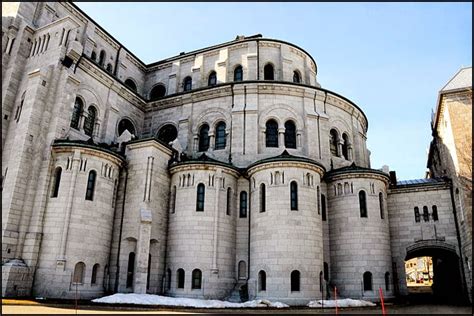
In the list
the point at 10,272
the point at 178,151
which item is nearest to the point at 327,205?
the point at 178,151

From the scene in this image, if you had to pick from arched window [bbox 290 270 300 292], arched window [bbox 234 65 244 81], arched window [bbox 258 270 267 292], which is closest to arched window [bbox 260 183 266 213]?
arched window [bbox 258 270 267 292]

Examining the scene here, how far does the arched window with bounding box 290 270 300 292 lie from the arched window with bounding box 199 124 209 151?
12786mm

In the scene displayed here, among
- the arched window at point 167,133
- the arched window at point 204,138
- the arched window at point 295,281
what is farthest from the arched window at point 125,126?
the arched window at point 295,281

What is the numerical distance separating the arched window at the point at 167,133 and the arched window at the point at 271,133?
8.43 metres

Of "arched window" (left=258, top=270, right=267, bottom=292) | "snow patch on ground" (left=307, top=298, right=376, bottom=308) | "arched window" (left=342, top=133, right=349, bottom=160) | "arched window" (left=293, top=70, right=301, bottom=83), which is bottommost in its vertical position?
"snow patch on ground" (left=307, top=298, right=376, bottom=308)

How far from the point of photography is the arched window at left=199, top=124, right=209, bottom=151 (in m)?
30.1

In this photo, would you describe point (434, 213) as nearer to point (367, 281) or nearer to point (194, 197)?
point (367, 281)

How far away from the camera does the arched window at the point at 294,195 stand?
2303 cm

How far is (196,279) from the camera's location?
75.0 feet

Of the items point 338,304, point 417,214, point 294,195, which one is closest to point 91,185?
point 294,195

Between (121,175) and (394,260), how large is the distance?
20573 mm

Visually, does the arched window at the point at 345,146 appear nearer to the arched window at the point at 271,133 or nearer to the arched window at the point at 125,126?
the arched window at the point at 271,133

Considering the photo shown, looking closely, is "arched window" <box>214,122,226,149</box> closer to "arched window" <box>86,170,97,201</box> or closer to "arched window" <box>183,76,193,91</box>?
"arched window" <box>183,76,193,91</box>

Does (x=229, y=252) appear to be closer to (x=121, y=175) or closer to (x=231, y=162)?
(x=231, y=162)
